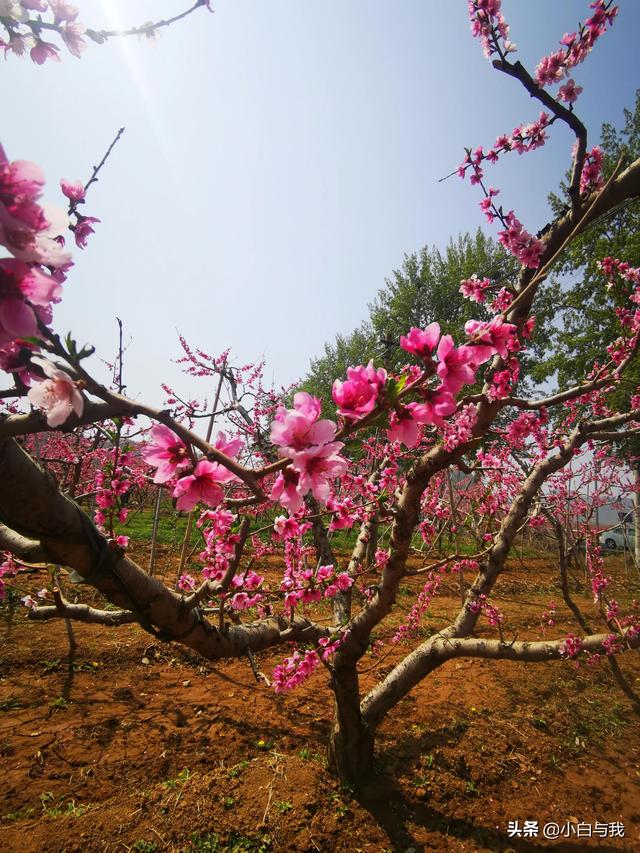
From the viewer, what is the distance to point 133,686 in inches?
142

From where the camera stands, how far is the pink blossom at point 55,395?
70 cm

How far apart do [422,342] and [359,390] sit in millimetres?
223

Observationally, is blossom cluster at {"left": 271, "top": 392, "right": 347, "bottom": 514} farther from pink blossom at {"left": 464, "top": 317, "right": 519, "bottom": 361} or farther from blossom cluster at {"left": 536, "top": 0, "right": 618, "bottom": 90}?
blossom cluster at {"left": 536, "top": 0, "right": 618, "bottom": 90}

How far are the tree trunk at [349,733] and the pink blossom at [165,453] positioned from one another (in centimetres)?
225

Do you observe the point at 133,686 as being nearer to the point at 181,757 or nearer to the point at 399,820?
the point at 181,757

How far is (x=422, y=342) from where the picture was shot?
933 mm

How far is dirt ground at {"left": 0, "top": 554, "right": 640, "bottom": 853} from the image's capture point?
7.23 feet

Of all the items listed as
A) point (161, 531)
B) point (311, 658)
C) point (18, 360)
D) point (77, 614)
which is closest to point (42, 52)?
point (18, 360)

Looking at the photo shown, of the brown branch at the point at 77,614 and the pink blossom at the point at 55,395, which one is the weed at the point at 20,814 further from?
the pink blossom at the point at 55,395

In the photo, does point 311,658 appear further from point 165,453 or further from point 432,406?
point 432,406

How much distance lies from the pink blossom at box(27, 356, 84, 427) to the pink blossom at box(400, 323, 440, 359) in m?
0.69

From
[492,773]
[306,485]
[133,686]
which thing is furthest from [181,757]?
[306,485]

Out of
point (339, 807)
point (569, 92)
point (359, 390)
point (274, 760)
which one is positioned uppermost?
point (569, 92)

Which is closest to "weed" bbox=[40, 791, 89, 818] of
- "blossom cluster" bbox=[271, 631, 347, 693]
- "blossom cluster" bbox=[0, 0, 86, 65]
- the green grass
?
"blossom cluster" bbox=[271, 631, 347, 693]
